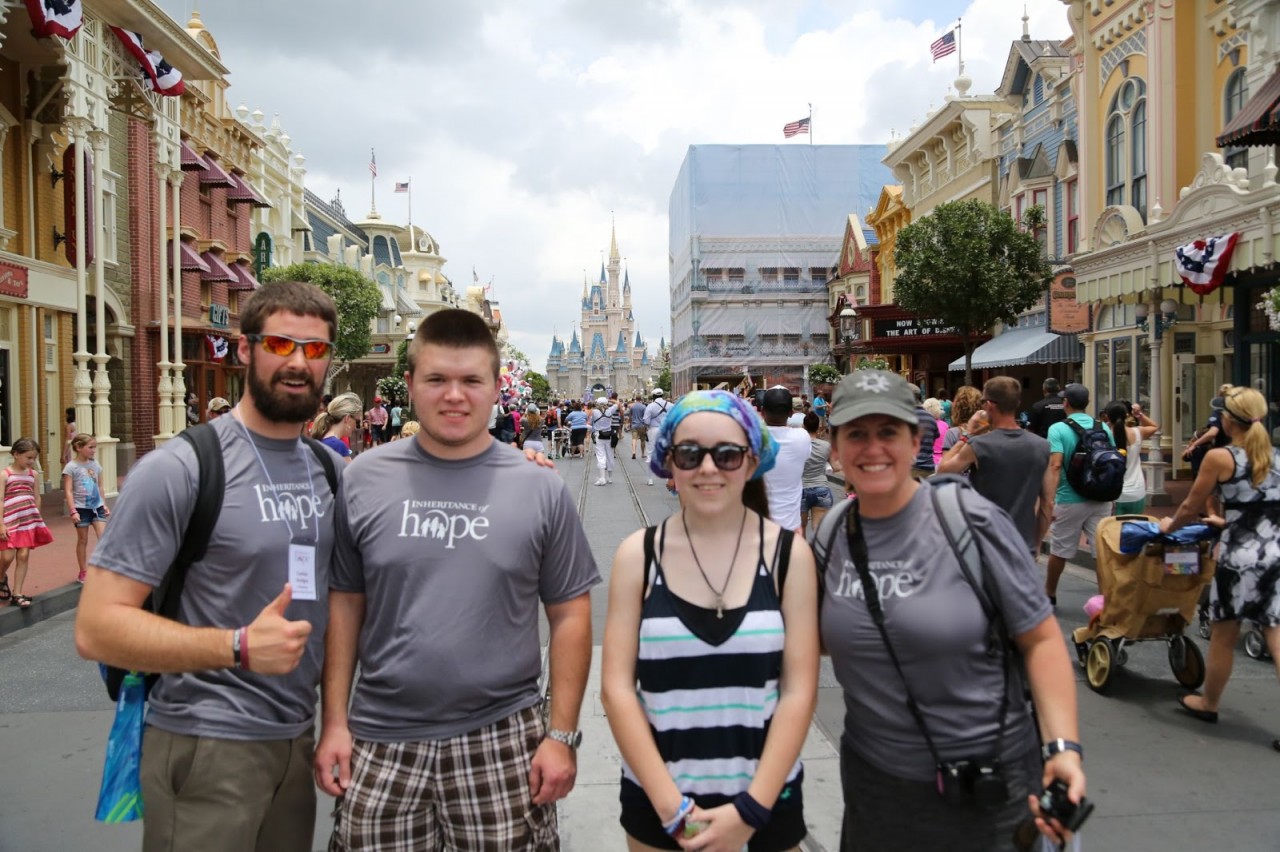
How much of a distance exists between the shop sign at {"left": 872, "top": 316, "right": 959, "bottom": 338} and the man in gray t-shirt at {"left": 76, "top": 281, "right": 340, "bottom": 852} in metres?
28.8

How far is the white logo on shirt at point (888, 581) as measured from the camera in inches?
93.2

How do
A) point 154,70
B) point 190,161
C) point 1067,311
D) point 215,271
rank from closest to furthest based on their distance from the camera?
point 154,70 < point 1067,311 < point 190,161 < point 215,271

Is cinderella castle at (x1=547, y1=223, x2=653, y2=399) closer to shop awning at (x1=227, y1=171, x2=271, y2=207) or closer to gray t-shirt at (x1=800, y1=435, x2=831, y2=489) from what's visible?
shop awning at (x1=227, y1=171, x2=271, y2=207)

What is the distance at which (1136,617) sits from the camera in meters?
5.89

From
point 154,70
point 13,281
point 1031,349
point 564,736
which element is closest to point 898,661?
point 564,736

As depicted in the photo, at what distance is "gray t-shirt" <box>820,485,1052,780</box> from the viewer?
7.64ft

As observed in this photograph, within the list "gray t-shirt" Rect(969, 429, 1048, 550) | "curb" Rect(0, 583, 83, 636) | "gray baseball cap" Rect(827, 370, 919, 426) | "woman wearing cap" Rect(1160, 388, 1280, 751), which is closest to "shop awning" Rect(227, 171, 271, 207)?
"curb" Rect(0, 583, 83, 636)

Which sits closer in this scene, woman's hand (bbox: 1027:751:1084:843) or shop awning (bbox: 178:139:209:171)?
woman's hand (bbox: 1027:751:1084:843)

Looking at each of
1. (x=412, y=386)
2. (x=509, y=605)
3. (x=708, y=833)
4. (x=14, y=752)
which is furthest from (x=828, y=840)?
(x=14, y=752)

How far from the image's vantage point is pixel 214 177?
2755 centimetres

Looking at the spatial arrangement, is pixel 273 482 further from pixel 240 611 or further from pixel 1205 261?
pixel 1205 261

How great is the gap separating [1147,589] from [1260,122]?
7.49 meters

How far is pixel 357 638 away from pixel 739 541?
3.55ft

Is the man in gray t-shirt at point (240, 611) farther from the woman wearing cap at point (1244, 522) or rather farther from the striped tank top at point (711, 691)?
the woman wearing cap at point (1244, 522)
